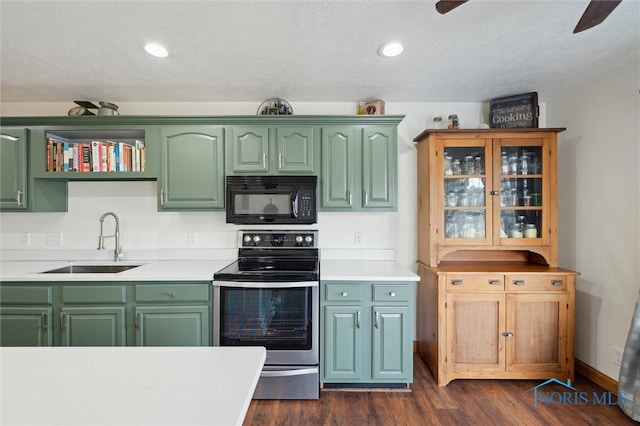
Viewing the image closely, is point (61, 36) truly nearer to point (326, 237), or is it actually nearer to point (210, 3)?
point (210, 3)

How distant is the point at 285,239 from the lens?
2539mm

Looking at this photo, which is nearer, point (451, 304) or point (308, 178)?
point (451, 304)

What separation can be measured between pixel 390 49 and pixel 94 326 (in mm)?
2769

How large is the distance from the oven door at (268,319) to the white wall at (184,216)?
732 millimetres

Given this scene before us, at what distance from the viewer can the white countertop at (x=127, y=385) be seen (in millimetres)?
621

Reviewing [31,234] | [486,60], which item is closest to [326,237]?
[486,60]

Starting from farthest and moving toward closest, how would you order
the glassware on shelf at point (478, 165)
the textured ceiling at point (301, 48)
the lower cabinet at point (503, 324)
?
the glassware on shelf at point (478, 165)
the lower cabinet at point (503, 324)
the textured ceiling at point (301, 48)

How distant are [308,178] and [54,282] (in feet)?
6.44

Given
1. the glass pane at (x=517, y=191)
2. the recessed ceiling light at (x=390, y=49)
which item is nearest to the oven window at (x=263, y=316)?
the recessed ceiling light at (x=390, y=49)

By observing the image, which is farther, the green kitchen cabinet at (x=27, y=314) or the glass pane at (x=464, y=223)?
the glass pane at (x=464, y=223)

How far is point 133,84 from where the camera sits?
2301 mm

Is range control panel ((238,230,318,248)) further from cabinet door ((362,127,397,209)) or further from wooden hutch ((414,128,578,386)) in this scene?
wooden hutch ((414,128,578,386))

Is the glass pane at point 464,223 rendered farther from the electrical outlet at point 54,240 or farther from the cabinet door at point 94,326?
the electrical outlet at point 54,240

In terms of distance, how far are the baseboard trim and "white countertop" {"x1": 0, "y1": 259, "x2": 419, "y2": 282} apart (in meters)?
1.65
